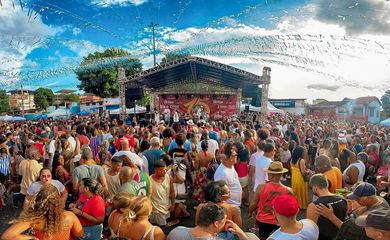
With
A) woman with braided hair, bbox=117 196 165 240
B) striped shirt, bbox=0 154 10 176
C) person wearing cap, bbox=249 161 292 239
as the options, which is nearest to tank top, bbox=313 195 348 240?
person wearing cap, bbox=249 161 292 239

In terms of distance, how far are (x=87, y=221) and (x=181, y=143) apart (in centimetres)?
252

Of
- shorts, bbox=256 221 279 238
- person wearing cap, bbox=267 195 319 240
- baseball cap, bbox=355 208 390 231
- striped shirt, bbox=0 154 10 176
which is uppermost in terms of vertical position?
baseball cap, bbox=355 208 390 231

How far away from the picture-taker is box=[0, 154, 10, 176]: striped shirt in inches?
239

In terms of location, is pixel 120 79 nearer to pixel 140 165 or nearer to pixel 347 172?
pixel 140 165

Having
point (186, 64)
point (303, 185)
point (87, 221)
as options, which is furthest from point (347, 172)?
point (186, 64)

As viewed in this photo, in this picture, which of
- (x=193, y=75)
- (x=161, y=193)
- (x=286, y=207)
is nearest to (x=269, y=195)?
(x=286, y=207)

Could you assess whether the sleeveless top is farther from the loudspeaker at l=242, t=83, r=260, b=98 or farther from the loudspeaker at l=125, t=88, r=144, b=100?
the loudspeaker at l=125, t=88, r=144, b=100

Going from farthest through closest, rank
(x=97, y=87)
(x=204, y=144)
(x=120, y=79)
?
(x=97, y=87), (x=120, y=79), (x=204, y=144)

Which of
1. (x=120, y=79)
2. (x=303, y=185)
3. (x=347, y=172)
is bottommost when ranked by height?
(x=303, y=185)

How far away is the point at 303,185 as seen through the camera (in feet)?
16.9

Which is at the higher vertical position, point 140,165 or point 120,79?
point 120,79

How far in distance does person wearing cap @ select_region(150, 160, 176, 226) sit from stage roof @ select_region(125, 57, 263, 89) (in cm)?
1325

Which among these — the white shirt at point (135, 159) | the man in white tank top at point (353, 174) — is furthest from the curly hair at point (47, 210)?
the man in white tank top at point (353, 174)

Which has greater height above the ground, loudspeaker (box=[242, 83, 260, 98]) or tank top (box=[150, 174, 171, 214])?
loudspeaker (box=[242, 83, 260, 98])
